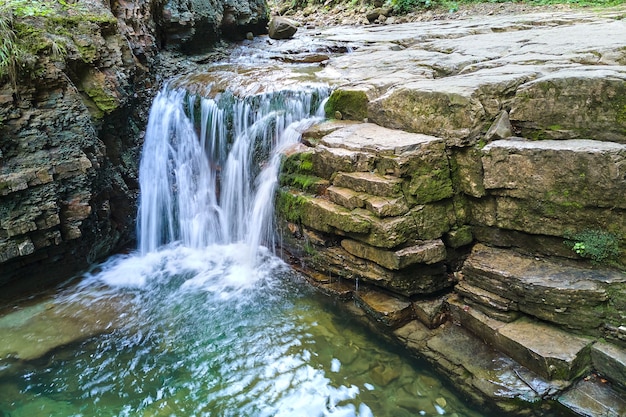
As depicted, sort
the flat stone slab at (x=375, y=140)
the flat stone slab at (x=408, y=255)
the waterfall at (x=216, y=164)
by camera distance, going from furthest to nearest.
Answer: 1. the waterfall at (x=216, y=164)
2. the flat stone slab at (x=375, y=140)
3. the flat stone slab at (x=408, y=255)

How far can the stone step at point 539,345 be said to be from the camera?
3.57 meters

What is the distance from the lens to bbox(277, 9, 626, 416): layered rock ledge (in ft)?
12.1

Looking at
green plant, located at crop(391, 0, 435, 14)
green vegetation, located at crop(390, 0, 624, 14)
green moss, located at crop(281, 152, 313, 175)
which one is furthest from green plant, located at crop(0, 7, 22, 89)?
green plant, located at crop(391, 0, 435, 14)

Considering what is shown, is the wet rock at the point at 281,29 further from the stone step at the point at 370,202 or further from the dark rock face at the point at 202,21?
the stone step at the point at 370,202

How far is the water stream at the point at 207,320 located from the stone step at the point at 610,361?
1.21 m

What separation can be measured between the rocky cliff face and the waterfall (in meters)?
0.42

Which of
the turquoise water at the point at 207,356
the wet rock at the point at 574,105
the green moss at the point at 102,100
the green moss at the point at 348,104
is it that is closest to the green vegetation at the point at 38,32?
the green moss at the point at 102,100

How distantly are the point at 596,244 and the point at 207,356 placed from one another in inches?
161

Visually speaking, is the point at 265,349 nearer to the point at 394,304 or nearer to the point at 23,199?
the point at 394,304

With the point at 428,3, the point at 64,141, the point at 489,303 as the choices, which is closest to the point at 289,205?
the point at 489,303

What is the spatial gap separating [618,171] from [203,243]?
5698 millimetres

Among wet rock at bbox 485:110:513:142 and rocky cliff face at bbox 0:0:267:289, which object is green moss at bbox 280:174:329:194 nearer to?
wet rock at bbox 485:110:513:142

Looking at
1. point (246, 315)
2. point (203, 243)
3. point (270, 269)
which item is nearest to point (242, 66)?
point (203, 243)

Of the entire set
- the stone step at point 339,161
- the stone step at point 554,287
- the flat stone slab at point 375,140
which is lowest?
the stone step at point 554,287
